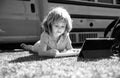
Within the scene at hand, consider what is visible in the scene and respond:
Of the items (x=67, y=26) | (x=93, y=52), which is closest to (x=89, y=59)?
(x=93, y=52)

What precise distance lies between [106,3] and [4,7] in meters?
2.59

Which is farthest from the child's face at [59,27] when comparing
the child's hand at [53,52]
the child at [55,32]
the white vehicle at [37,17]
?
the white vehicle at [37,17]

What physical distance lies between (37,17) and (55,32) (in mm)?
2204

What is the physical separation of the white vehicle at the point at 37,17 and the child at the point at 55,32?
187 centimetres

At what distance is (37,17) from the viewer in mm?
5457

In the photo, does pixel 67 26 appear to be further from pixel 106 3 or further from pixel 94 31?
pixel 106 3

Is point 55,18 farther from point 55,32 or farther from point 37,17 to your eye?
point 37,17

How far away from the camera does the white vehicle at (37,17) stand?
17.1 feet

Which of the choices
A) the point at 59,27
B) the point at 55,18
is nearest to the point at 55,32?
the point at 59,27

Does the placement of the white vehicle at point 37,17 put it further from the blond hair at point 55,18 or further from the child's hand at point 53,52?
the child's hand at point 53,52

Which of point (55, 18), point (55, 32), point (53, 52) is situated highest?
point (55, 18)

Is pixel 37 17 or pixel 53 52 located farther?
pixel 37 17

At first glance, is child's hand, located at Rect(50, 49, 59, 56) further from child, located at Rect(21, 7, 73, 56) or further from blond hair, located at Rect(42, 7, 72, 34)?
blond hair, located at Rect(42, 7, 72, 34)

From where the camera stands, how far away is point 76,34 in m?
5.60
